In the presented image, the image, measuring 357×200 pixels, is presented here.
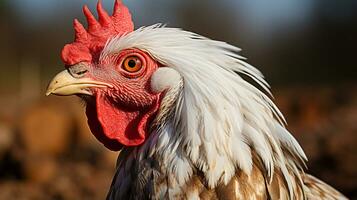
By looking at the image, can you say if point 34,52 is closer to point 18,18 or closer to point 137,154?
point 18,18

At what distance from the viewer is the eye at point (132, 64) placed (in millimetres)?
3689

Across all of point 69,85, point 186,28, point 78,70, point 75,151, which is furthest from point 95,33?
point 186,28

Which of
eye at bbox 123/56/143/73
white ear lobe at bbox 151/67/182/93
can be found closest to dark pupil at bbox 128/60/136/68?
eye at bbox 123/56/143/73

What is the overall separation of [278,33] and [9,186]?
101 ft

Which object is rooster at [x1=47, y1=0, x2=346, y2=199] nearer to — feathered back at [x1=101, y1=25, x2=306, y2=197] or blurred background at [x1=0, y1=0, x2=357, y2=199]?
feathered back at [x1=101, y1=25, x2=306, y2=197]

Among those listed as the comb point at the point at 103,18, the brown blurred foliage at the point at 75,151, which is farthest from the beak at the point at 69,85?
the brown blurred foliage at the point at 75,151

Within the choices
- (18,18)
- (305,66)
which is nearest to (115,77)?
(305,66)

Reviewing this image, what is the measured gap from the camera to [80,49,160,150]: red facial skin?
371 centimetres

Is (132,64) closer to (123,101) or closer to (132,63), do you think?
(132,63)

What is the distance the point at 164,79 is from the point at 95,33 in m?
0.54

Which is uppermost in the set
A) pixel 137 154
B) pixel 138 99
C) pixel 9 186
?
pixel 138 99

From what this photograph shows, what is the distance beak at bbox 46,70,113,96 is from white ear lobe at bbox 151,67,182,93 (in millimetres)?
251

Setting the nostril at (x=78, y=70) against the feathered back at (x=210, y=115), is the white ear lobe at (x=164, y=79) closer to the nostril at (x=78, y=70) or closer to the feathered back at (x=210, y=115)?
the feathered back at (x=210, y=115)

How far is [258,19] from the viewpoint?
133ft
